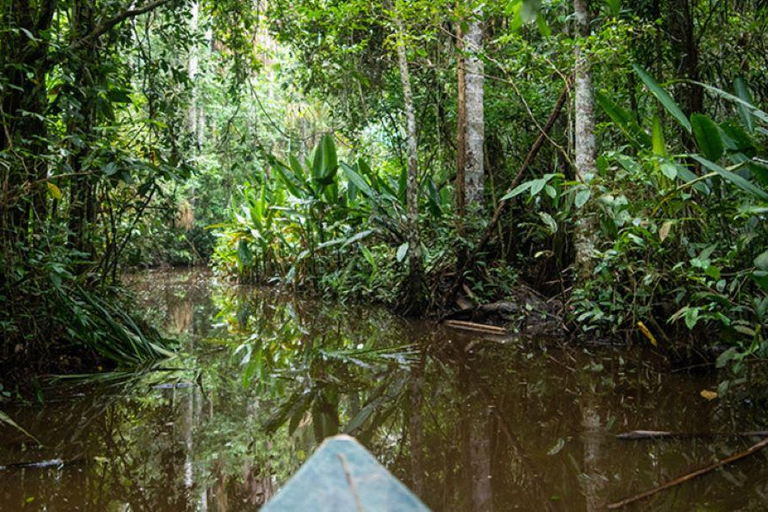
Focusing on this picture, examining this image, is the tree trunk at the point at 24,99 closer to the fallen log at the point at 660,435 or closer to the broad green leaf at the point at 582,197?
the broad green leaf at the point at 582,197

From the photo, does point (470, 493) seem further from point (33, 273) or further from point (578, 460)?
point (33, 273)

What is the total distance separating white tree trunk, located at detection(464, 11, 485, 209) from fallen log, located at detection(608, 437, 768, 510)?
4382 millimetres

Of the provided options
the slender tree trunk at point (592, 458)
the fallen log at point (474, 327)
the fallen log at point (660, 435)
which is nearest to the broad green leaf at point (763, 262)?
the fallen log at point (660, 435)

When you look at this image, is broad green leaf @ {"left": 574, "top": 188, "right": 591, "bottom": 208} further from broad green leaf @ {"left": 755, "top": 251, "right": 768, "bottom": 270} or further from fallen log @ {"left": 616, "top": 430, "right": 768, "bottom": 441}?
fallen log @ {"left": 616, "top": 430, "right": 768, "bottom": 441}

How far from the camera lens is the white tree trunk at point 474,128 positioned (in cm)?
645

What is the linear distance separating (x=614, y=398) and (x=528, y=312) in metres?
2.30

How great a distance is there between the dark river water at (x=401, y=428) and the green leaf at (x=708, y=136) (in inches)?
45.6

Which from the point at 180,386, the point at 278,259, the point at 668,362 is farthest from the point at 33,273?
the point at 278,259

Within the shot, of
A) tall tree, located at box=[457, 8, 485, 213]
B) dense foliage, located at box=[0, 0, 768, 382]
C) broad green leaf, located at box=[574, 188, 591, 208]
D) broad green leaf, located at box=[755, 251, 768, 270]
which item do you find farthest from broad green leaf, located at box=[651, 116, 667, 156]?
tall tree, located at box=[457, 8, 485, 213]

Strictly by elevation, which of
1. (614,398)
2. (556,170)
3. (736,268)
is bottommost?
(614,398)

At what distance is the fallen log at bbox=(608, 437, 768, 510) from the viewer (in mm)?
1881

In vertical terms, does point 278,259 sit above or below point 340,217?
below

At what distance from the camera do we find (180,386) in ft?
11.1

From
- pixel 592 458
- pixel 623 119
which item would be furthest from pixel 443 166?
pixel 592 458
